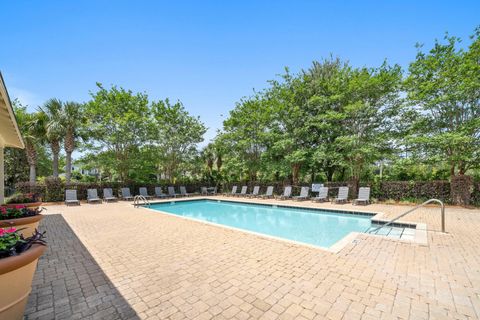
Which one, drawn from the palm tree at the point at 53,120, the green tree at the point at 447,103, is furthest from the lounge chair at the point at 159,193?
the green tree at the point at 447,103

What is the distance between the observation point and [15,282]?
2037 mm

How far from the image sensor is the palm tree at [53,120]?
14.5 m

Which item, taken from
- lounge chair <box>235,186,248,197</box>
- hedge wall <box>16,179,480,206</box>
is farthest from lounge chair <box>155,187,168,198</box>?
lounge chair <box>235,186,248,197</box>

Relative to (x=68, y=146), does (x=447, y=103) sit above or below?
above

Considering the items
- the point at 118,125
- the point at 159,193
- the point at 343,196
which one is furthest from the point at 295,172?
the point at 118,125

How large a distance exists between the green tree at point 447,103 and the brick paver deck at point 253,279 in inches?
295

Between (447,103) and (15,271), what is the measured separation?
16758mm

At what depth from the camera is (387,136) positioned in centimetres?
1353

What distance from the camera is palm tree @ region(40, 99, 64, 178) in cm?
1447

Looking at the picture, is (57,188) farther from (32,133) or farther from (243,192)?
(243,192)

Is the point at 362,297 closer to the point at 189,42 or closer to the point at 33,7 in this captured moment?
the point at 33,7

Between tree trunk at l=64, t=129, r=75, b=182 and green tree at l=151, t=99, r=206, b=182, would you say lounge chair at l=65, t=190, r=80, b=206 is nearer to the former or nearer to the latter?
tree trunk at l=64, t=129, r=75, b=182

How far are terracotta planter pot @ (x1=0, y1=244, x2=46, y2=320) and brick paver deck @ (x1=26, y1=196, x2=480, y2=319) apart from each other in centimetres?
57

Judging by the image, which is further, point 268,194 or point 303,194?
point 268,194
